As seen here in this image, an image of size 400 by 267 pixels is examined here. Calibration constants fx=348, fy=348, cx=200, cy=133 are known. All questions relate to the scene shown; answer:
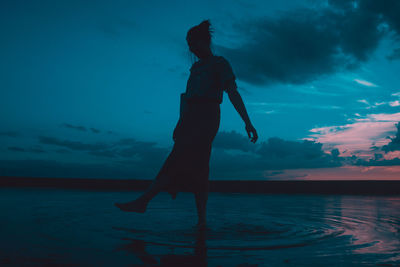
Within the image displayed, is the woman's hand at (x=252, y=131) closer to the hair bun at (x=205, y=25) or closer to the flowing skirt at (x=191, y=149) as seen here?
the flowing skirt at (x=191, y=149)

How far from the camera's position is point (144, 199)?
3.91m

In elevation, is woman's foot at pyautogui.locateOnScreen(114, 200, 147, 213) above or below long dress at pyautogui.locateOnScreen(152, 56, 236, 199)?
below

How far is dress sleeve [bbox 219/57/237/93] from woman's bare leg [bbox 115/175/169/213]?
A: 1.29m

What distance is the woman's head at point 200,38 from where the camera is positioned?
13.9 ft

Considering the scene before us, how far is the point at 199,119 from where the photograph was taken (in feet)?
13.4

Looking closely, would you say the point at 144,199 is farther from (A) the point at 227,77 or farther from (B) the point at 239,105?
(A) the point at 227,77

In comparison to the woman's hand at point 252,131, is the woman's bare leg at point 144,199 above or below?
below

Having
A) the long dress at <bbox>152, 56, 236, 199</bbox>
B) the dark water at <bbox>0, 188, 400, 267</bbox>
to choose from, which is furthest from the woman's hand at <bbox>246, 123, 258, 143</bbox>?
the dark water at <bbox>0, 188, 400, 267</bbox>

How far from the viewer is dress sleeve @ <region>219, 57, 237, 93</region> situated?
4.12 metres

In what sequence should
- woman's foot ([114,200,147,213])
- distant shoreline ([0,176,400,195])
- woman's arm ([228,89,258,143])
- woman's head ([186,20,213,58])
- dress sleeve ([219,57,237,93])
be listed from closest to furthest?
woman's foot ([114,200,147,213]) < woman's arm ([228,89,258,143]) < dress sleeve ([219,57,237,93]) < woman's head ([186,20,213,58]) < distant shoreline ([0,176,400,195])

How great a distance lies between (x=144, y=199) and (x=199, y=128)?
1.02 metres

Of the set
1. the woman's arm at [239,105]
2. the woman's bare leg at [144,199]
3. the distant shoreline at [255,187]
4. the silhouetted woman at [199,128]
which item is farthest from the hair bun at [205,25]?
the distant shoreline at [255,187]

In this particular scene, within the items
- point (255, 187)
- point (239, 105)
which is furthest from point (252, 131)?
point (255, 187)

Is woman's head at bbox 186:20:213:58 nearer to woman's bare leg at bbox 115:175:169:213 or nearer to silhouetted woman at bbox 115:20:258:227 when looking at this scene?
silhouetted woman at bbox 115:20:258:227
